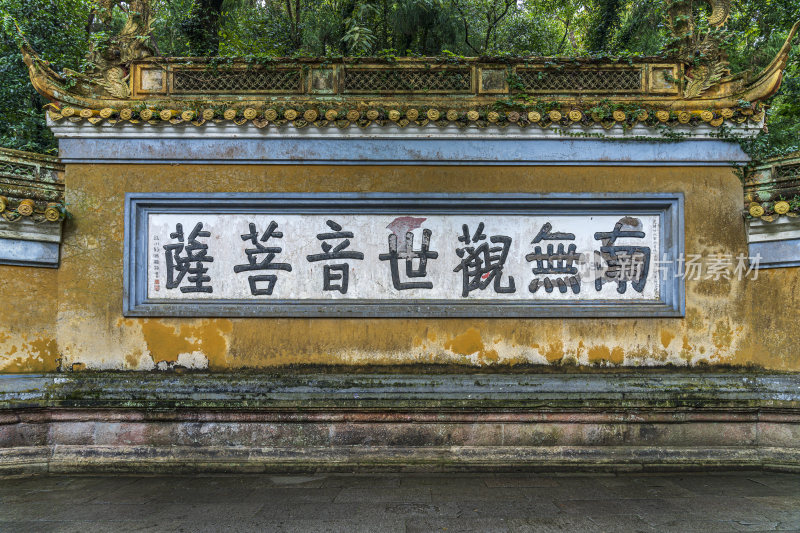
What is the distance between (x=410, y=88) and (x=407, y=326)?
9.24ft

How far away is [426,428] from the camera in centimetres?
501

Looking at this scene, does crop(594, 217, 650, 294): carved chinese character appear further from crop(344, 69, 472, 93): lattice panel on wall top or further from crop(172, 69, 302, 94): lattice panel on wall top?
crop(172, 69, 302, 94): lattice panel on wall top

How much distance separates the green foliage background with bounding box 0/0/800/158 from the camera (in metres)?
8.80

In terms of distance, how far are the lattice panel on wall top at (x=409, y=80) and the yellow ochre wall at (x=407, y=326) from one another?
40.5 inches

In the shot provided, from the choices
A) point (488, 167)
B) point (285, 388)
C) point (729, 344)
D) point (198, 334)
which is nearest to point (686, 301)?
point (729, 344)

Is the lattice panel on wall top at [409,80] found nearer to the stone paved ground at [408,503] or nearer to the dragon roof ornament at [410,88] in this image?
the dragon roof ornament at [410,88]

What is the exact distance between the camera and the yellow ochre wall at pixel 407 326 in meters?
5.21

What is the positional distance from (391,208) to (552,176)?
1904 mm

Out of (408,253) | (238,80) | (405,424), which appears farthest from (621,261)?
(238,80)

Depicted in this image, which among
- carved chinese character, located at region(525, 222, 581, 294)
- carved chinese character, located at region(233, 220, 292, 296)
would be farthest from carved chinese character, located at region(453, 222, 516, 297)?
carved chinese character, located at region(233, 220, 292, 296)

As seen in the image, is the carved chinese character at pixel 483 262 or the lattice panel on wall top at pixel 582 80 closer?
the carved chinese character at pixel 483 262

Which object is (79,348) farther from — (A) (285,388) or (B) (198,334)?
(A) (285,388)

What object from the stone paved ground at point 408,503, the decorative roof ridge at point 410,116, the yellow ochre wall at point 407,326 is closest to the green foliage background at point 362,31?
the decorative roof ridge at point 410,116

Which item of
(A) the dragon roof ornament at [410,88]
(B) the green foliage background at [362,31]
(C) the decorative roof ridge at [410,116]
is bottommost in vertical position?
(C) the decorative roof ridge at [410,116]
